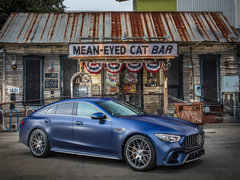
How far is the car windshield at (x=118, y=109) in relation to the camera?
6.52m

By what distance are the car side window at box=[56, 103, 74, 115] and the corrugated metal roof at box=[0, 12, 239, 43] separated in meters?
8.60

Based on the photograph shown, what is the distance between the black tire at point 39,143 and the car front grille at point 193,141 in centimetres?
347

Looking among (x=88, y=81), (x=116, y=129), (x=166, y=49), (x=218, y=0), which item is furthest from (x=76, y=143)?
(x=218, y=0)

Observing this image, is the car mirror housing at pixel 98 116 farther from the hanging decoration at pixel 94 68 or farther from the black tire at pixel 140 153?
the hanging decoration at pixel 94 68

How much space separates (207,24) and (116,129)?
13.5m

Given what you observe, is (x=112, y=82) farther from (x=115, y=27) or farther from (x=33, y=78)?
(x=33, y=78)

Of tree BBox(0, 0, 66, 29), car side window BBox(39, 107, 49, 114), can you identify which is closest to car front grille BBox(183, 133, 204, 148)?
car side window BBox(39, 107, 49, 114)

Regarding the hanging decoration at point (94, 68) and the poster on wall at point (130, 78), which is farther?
the poster on wall at point (130, 78)

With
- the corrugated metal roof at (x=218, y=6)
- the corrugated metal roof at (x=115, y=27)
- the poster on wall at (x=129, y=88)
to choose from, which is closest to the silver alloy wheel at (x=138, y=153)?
the corrugated metal roof at (x=115, y=27)

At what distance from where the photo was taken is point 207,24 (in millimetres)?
17328

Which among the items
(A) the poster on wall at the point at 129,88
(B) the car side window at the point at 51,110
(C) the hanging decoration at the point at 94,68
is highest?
(C) the hanging decoration at the point at 94,68

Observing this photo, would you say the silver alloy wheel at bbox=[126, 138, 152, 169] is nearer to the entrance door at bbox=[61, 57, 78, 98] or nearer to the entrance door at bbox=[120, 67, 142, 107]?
the entrance door at bbox=[120, 67, 142, 107]

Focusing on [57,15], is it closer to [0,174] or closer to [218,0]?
[0,174]

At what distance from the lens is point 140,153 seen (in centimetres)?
565
